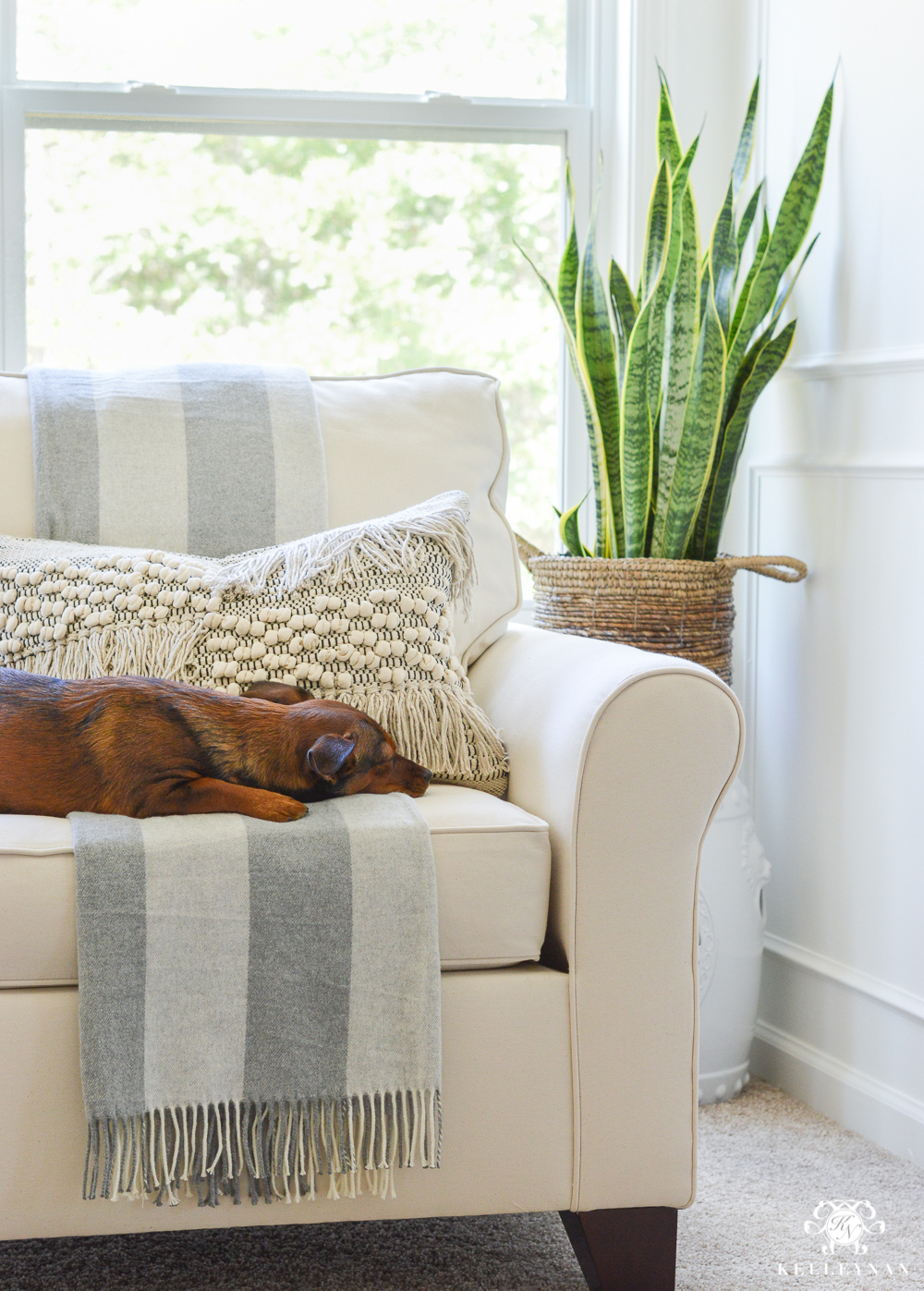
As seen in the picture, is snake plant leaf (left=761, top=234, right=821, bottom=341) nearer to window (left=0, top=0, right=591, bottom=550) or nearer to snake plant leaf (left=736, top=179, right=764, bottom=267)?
snake plant leaf (left=736, top=179, right=764, bottom=267)

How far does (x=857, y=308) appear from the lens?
1.96 metres

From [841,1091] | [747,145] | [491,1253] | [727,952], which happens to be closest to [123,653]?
[491,1253]

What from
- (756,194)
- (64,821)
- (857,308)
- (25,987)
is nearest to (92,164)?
(756,194)

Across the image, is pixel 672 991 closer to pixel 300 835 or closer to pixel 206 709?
pixel 300 835

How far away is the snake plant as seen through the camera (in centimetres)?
197

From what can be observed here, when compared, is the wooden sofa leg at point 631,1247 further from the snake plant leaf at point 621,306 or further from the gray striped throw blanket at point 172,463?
the snake plant leaf at point 621,306

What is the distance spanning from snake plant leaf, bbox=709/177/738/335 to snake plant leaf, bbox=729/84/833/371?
0.04 m

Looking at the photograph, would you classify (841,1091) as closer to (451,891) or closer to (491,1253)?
(491,1253)

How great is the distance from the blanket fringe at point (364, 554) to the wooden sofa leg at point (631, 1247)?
783 mm

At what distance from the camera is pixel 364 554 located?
158cm

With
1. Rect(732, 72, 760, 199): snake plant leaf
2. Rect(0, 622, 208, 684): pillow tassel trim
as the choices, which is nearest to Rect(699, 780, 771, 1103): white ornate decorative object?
Rect(0, 622, 208, 684): pillow tassel trim

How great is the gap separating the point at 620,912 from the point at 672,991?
11 centimetres

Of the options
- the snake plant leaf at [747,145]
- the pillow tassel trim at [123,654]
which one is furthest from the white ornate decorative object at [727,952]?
the snake plant leaf at [747,145]

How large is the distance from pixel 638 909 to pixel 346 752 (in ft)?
1.16
